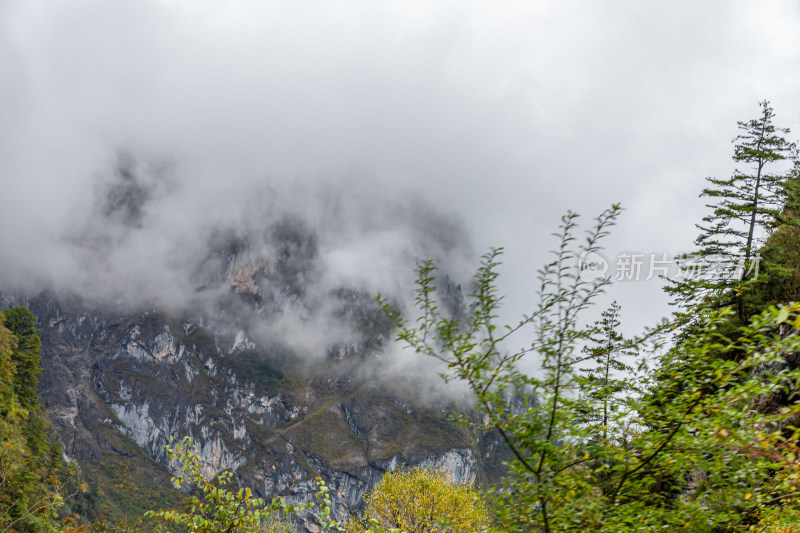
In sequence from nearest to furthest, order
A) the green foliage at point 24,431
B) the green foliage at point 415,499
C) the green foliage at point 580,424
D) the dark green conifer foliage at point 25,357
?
the green foliage at point 580,424
the green foliage at point 24,431
the green foliage at point 415,499
the dark green conifer foliage at point 25,357

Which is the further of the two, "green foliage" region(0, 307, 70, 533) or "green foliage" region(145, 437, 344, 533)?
"green foliage" region(0, 307, 70, 533)

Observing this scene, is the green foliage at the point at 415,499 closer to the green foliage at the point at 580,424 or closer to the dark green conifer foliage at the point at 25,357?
the green foliage at the point at 580,424

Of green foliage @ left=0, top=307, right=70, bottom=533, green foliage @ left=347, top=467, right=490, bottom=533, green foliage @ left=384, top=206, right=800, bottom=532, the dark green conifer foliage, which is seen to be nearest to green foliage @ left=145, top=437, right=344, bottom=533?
green foliage @ left=384, top=206, right=800, bottom=532

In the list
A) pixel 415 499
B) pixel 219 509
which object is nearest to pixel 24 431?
pixel 415 499

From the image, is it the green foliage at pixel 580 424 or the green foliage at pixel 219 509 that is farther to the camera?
the green foliage at pixel 219 509

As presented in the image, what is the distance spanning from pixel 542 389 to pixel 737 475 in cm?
205

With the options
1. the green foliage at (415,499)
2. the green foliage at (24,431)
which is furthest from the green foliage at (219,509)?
the green foliage at (415,499)

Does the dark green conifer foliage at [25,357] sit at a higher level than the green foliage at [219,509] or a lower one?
higher

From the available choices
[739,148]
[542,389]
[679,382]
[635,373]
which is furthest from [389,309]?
[739,148]

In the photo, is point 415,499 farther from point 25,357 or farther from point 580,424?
point 25,357

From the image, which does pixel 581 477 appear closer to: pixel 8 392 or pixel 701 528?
pixel 701 528

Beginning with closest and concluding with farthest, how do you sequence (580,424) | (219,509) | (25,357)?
(580,424) < (219,509) < (25,357)

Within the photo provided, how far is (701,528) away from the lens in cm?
527

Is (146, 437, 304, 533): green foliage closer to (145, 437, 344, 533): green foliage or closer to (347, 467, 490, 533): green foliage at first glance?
(145, 437, 344, 533): green foliage
